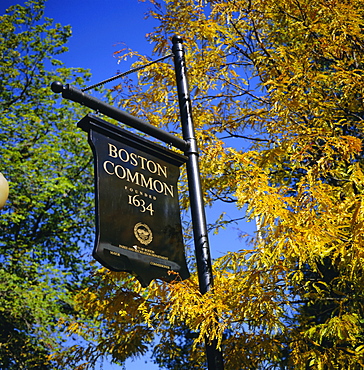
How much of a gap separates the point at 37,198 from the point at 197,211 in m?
10.7

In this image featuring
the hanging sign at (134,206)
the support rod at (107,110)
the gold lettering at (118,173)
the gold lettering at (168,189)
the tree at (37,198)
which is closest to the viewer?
the hanging sign at (134,206)

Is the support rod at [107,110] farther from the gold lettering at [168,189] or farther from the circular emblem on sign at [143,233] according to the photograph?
the circular emblem on sign at [143,233]

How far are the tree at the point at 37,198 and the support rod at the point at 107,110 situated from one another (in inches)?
366

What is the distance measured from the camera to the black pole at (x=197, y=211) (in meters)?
3.59

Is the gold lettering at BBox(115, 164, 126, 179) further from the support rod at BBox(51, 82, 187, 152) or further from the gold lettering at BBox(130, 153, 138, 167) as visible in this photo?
the support rod at BBox(51, 82, 187, 152)

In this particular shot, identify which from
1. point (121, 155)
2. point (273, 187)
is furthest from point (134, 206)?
point (273, 187)

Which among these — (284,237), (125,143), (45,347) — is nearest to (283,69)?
(284,237)

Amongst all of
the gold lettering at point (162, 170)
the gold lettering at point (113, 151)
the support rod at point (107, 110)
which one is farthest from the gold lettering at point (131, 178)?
the support rod at point (107, 110)

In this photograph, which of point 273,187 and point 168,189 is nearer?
point 168,189

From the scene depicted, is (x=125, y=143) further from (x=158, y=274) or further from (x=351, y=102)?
(x=351, y=102)

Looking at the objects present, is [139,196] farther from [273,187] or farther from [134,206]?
[273,187]

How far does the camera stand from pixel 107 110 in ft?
12.1

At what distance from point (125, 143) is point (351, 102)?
3.29 m

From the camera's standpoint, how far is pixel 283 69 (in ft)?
18.2
